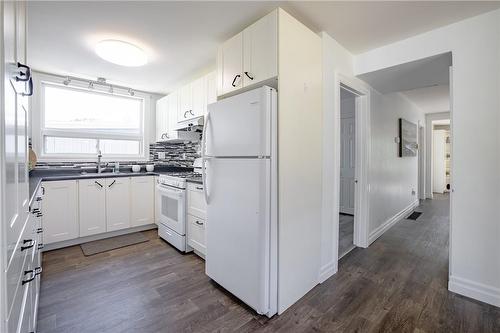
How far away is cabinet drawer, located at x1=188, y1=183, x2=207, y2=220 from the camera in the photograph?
8.36 ft

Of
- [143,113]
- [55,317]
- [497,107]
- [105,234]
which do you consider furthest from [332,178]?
[143,113]

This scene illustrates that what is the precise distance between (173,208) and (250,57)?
209 centimetres

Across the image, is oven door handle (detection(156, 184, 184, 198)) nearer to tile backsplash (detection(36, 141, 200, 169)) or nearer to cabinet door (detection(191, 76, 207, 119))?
tile backsplash (detection(36, 141, 200, 169))

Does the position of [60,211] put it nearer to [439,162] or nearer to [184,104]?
[184,104]

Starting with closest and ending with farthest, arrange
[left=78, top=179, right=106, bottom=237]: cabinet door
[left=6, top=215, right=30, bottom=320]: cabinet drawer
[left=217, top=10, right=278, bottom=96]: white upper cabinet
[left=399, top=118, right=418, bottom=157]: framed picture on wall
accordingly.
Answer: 1. [left=6, top=215, right=30, bottom=320]: cabinet drawer
2. [left=217, top=10, right=278, bottom=96]: white upper cabinet
3. [left=78, top=179, right=106, bottom=237]: cabinet door
4. [left=399, top=118, right=418, bottom=157]: framed picture on wall

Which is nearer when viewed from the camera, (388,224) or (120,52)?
(120,52)

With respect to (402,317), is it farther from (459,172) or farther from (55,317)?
(55,317)

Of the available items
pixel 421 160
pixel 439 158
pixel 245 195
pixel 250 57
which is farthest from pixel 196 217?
pixel 439 158

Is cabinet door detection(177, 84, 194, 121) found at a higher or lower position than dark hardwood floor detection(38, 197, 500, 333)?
higher

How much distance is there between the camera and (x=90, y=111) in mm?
3740

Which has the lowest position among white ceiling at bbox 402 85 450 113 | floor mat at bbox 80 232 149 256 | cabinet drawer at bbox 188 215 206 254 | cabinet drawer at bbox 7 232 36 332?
floor mat at bbox 80 232 149 256

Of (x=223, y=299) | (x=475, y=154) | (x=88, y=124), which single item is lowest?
(x=223, y=299)

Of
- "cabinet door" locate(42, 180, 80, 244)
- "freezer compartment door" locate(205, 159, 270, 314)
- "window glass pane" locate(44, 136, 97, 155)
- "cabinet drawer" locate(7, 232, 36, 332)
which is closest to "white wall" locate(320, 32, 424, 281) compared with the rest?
"freezer compartment door" locate(205, 159, 270, 314)

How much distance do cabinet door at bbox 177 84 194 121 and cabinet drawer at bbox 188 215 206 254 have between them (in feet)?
4.72
